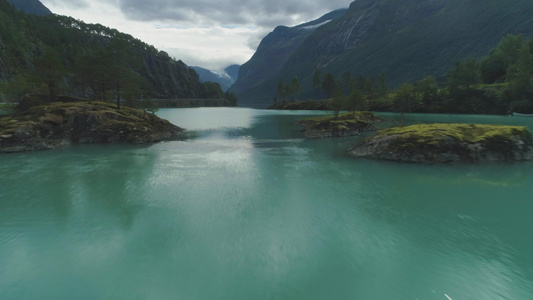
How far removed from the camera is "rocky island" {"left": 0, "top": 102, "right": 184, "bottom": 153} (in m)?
41.5

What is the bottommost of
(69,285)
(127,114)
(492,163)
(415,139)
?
(69,285)

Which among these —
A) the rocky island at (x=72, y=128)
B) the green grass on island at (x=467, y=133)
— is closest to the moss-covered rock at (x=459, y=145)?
the green grass on island at (x=467, y=133)

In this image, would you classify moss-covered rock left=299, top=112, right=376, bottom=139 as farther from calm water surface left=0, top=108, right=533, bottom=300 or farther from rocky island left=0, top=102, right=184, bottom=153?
rocky island left=0, top=102, right=184, bottom=153

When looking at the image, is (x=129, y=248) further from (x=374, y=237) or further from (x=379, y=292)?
(x=374, y=237)

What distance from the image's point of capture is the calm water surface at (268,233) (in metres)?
11.1

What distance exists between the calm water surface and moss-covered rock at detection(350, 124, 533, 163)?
7.87 feet

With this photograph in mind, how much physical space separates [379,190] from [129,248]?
67.6 ft

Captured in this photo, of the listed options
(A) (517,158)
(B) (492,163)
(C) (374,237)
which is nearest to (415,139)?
(B) (492,163)

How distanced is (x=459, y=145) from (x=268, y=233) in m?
30.8

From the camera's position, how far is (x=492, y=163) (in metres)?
30.9

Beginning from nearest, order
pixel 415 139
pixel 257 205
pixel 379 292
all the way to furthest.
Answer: pixel 379 292 → pixel 257 205 → pixel 415 139

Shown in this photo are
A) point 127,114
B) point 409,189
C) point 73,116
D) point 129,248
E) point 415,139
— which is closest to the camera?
point 129,248

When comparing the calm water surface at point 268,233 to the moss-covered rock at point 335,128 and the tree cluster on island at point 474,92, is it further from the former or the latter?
the tree cluster on island at point 474,92

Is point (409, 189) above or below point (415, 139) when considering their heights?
below
